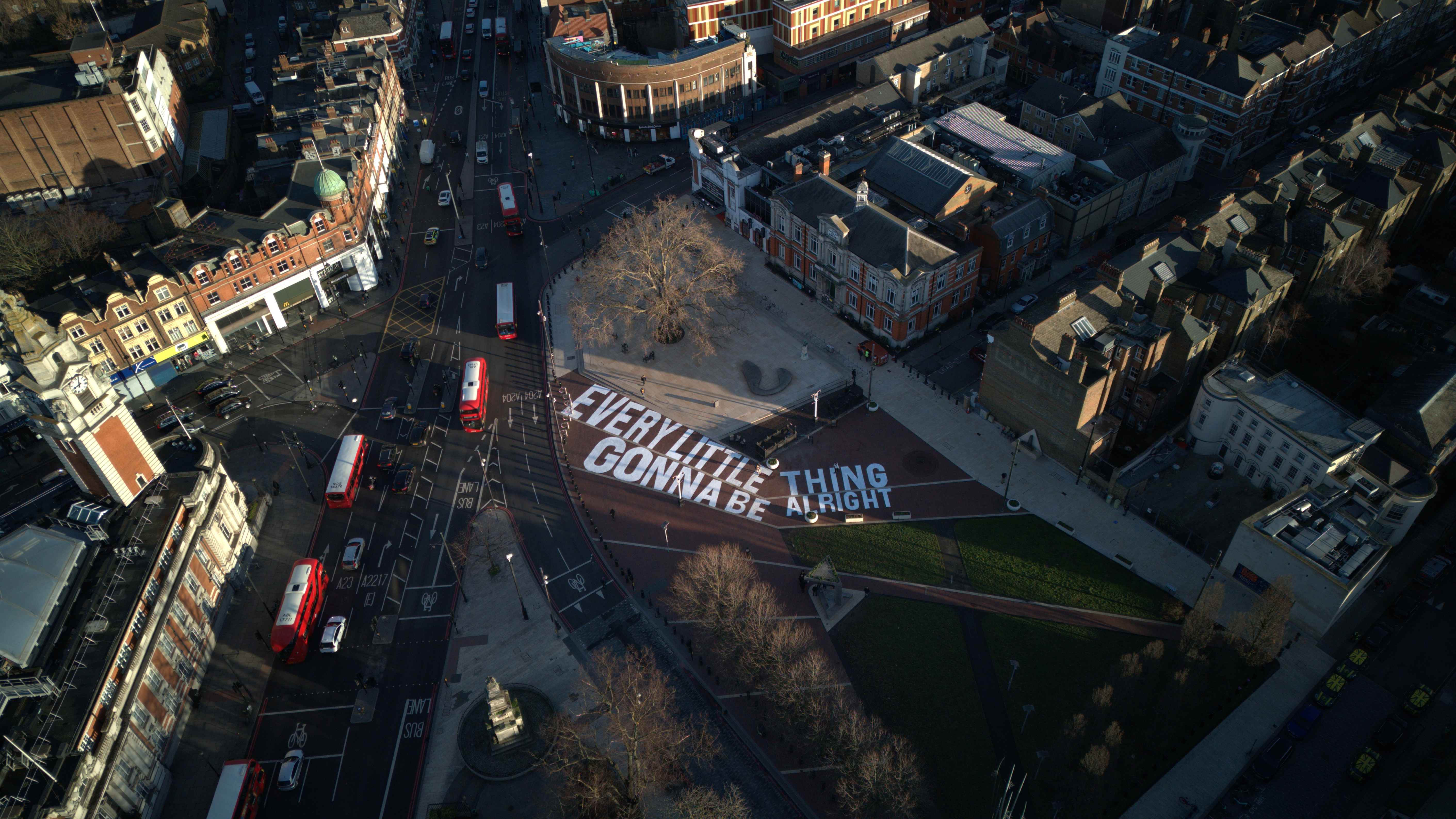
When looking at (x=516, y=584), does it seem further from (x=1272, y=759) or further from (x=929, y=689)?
(x=1272, y=759)

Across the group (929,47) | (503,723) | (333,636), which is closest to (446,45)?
(929,47)

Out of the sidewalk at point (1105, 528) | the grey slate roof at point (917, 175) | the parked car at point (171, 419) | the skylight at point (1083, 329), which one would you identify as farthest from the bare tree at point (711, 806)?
the grey slate roof at point (917, 175)

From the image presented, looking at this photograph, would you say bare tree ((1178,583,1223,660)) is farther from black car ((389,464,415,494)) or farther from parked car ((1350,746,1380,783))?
black car ((389,464,415,494))

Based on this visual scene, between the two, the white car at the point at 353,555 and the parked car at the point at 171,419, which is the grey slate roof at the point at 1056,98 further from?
the parked car at the point at 171,419

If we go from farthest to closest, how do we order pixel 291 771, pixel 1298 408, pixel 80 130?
pixel 80 130
pixel 1298 408
pixel 291 771

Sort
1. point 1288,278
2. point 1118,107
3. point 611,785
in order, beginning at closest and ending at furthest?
point 611,785 → point 1288,278 → point 1118,107

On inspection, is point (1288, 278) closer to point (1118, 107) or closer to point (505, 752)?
point (1118, 107)

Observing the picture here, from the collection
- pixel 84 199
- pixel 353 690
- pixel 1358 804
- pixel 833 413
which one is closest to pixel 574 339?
pixel 833 413
